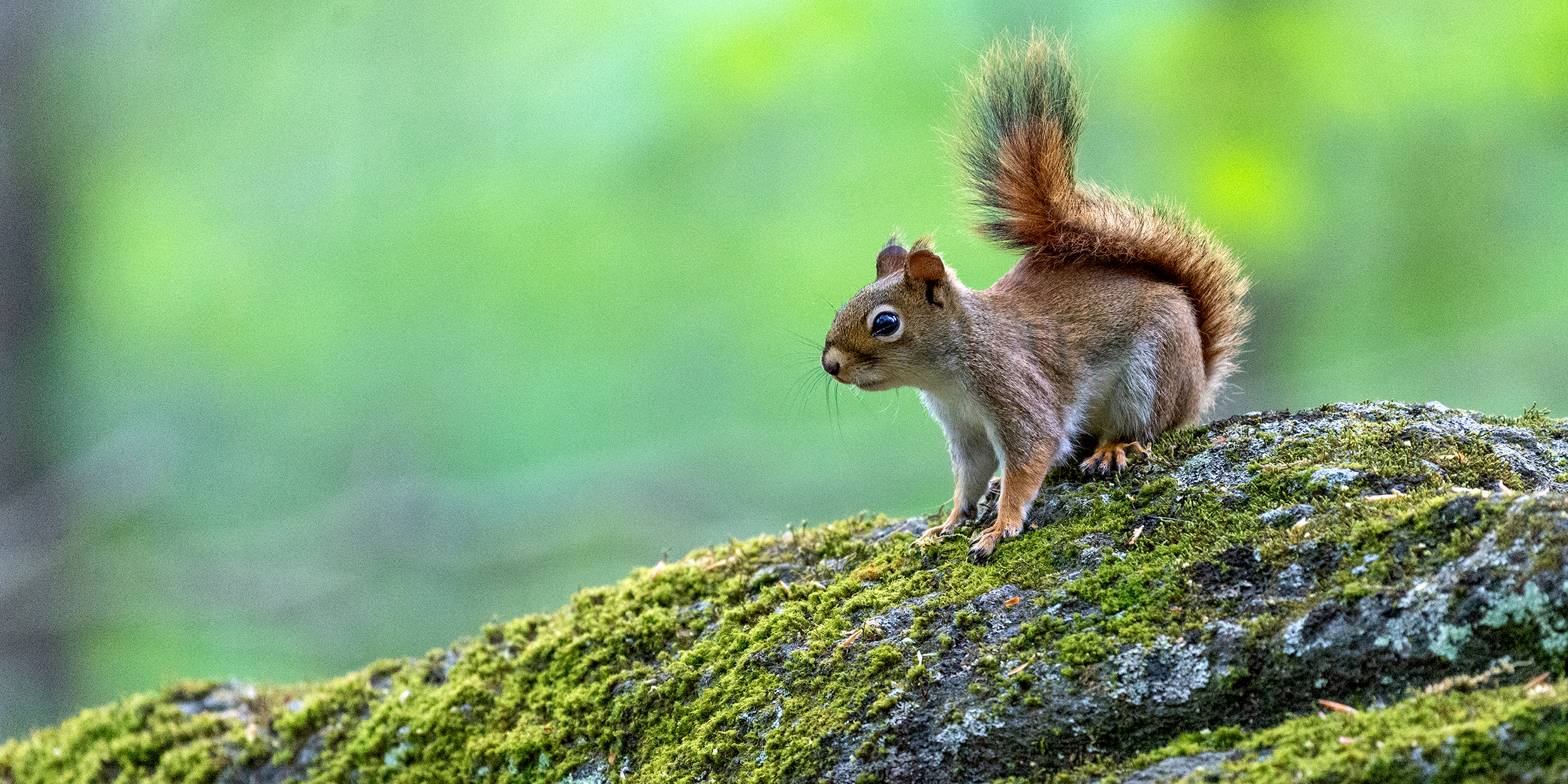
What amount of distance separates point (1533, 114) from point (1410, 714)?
556 cm

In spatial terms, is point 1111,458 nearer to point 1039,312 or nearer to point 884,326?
point 1039,312

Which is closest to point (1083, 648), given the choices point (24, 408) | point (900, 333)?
point (900, 333)

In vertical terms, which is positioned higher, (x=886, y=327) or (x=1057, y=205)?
(x=1057, y=205)

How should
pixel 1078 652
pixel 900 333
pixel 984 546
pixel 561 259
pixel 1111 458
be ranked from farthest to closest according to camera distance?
pixel 561 259, pixel 900 333, pixel 1111 458, pixel 984 546, pixel 1078 652

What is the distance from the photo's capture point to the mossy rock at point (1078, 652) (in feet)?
4.56

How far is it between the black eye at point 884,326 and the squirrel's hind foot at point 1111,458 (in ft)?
1.86

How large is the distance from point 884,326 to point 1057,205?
570 millimetres

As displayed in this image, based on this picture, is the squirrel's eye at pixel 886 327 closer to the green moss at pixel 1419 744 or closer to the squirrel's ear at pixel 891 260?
the squirrel's ear at pixel 891 260

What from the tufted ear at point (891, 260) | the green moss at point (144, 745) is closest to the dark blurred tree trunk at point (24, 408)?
the green moss at point (144, 745)

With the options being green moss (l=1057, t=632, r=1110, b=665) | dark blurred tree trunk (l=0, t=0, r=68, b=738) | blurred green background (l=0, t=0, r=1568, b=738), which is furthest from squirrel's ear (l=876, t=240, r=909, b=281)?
dark blurred tree trunk (l=0, t=0, r=68, b=738)

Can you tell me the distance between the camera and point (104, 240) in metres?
8.10

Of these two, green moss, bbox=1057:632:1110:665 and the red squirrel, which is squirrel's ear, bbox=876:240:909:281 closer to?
the red squirrel

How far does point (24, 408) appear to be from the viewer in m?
6.87

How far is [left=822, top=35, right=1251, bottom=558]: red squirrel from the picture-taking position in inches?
104
